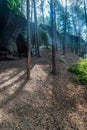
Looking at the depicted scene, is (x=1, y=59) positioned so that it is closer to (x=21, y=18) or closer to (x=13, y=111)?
(x=21, y=18)

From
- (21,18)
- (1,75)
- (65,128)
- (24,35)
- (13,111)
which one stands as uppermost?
(21,18)

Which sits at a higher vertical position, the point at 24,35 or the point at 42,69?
the point at 24,35

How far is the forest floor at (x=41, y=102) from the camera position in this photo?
880 cm

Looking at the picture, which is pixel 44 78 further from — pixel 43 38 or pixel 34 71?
pixel 43 38

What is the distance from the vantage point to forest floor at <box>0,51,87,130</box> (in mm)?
8805

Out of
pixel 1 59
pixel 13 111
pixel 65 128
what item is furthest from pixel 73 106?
pixel 1 59

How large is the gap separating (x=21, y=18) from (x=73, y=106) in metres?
13.9

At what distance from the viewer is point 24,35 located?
24688 millimetres

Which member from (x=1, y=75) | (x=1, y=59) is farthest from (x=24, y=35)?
(x=1, y=75)

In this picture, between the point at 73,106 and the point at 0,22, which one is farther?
the point at 0,22

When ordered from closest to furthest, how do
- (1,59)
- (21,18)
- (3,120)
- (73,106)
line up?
(3,120)
(73,106)
(1,59)
(21,18)

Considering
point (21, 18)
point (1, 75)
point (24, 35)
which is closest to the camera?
point (1, 75)

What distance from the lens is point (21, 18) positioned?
22.0 m

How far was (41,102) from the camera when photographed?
10758mm
